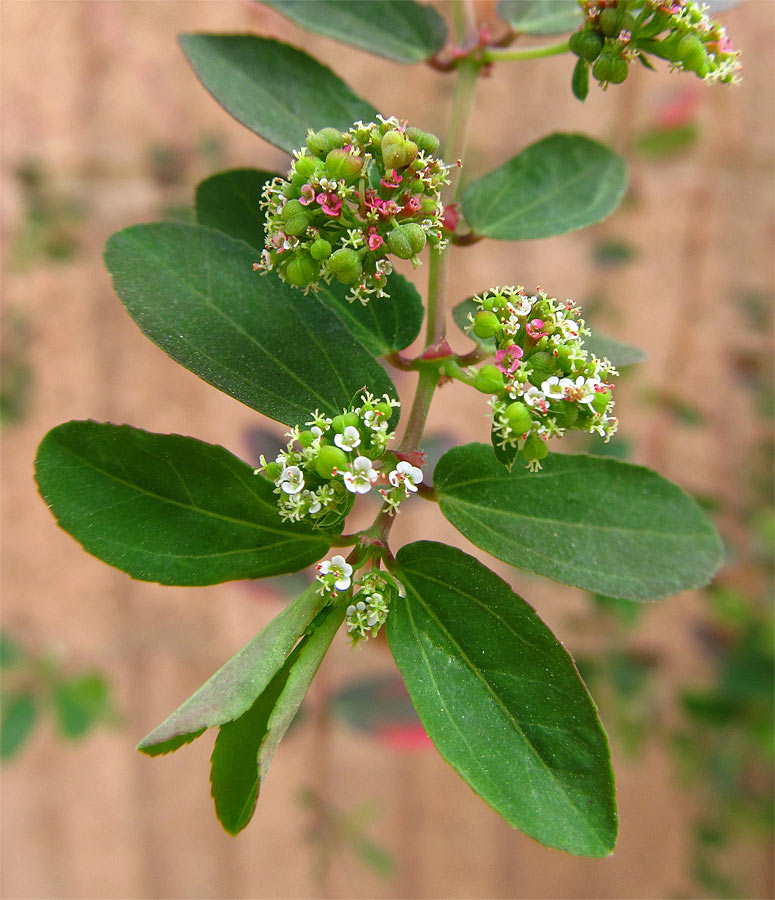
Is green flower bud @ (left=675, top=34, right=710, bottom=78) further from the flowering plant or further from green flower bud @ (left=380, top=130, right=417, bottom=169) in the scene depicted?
green flower bud @ (left=380, top=130, right=417, bottom=169)

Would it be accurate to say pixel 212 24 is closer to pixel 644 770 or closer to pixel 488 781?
pixel 488 781

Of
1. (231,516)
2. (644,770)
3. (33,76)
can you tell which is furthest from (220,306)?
(644,770)

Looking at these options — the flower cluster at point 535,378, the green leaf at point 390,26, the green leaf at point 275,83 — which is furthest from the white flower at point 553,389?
the green leaf at point 390,26

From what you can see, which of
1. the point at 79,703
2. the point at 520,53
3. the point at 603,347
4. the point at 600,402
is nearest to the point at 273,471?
the point at 600,402

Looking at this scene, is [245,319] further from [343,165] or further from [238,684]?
[238,684]

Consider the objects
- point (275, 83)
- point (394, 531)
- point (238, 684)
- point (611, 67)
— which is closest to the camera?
point (238, 684)

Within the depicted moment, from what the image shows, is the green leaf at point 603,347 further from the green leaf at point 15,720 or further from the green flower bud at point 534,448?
the green leaf at point 15,720
